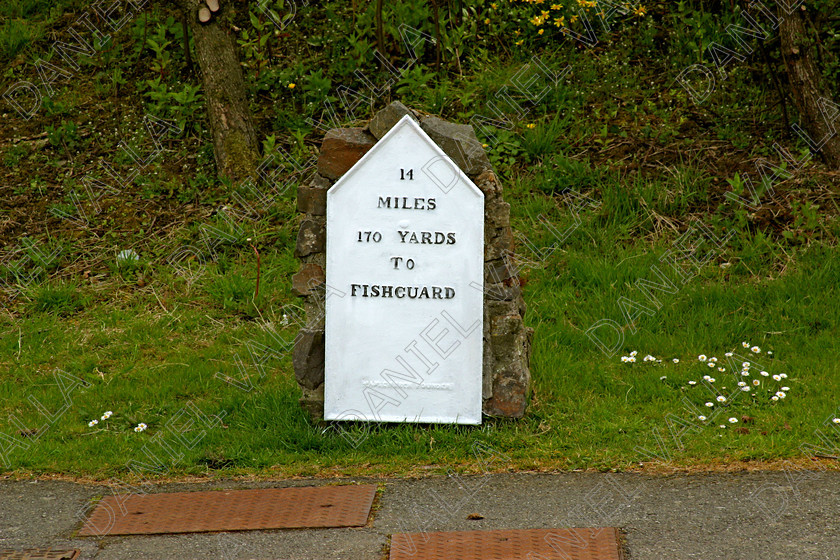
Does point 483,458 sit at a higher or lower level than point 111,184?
lower

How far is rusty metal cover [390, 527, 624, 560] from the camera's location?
133 inches

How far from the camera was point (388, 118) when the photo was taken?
14.8 feet

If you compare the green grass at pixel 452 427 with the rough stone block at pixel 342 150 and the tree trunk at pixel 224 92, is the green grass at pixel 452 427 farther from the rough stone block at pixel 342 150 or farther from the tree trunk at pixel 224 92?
the rough stone block at pixel 342 150

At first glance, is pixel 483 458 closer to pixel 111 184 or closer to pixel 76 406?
pixel 76 406

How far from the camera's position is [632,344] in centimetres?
566

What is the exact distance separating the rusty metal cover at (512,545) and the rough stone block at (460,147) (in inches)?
70.2

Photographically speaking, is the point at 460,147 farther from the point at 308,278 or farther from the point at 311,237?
the point at 308,278

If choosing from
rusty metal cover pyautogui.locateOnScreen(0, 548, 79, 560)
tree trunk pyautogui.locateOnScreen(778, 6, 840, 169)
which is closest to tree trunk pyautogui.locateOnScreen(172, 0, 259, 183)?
tree trunk pyautogui.locateOnScreen(778, 6, 840, 169)

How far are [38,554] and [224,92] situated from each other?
492 cm

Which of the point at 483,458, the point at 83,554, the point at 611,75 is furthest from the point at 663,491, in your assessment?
the point at 611,75

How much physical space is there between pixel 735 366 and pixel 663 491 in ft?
5.29

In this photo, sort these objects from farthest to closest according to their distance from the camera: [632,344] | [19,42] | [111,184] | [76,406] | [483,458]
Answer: [19,42] < [111,184] < [632,344] < [76,406] < [483,458]

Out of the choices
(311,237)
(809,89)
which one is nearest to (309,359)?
(311,237)

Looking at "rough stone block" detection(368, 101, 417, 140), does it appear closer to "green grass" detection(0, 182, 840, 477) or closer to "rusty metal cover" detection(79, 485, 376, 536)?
"green grass" detection(0, 182, 840, 477)
